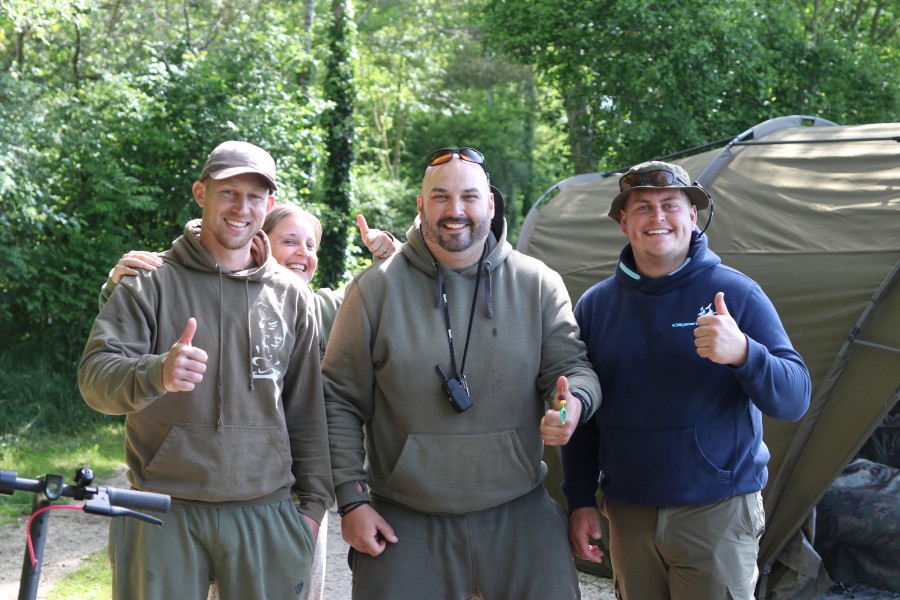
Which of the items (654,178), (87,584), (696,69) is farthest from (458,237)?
(696,69)

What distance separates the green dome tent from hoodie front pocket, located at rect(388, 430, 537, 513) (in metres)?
2.25

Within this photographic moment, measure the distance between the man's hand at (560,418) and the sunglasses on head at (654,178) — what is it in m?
0.77

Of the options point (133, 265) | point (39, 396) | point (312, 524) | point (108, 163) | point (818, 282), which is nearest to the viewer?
point (133, 265)

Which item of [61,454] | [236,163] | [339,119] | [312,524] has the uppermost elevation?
[339,119]

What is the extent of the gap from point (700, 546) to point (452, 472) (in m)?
0.80

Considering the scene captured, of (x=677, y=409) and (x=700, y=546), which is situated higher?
(x=677, y=409)

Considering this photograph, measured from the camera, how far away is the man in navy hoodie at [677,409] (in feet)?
9.86

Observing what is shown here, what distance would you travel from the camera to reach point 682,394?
10.0ft

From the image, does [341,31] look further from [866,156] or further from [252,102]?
[866,156]

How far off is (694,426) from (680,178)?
795mm

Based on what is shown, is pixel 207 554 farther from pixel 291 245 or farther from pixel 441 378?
pixel 291 245

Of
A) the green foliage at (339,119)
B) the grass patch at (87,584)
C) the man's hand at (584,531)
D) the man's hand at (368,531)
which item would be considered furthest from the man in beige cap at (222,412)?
the green foliage at (339,119)

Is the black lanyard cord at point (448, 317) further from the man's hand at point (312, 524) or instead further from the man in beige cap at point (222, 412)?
the man's hand at point (312, 524)

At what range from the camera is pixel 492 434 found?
2.95 m
